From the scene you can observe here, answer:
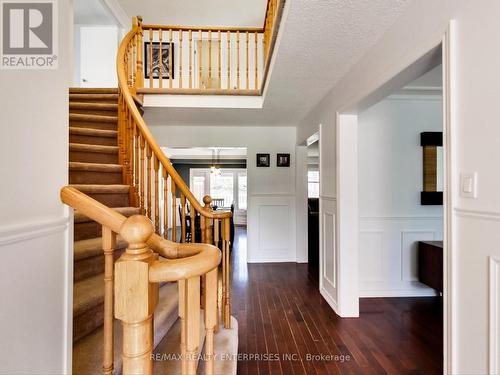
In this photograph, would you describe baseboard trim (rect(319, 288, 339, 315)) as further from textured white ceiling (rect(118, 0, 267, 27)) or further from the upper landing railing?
textured white ceiling (rect(118, 0, 267, 27))

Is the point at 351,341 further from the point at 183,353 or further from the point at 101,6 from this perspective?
the point at 101,6

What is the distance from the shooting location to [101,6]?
4.09 metres

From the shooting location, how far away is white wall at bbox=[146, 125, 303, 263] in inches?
178

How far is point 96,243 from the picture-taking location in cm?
176

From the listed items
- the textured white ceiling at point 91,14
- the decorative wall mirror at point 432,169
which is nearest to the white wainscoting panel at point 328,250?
the decorative wall mirror at point 432,169

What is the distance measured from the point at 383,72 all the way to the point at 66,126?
6.33ft

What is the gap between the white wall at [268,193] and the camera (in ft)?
14.8

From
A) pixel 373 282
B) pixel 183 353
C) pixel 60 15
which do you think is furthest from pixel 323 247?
pixel 60 15

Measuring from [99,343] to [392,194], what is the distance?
3.13m

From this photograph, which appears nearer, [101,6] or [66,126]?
[66,126]

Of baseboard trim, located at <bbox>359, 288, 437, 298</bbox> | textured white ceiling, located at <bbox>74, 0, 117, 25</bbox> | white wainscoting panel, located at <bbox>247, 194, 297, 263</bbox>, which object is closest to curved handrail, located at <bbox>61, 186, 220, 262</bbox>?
baseboard trim, located at <bbox>359, 288, 437, 298</bbox>

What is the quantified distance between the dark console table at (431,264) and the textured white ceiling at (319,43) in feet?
6.75
